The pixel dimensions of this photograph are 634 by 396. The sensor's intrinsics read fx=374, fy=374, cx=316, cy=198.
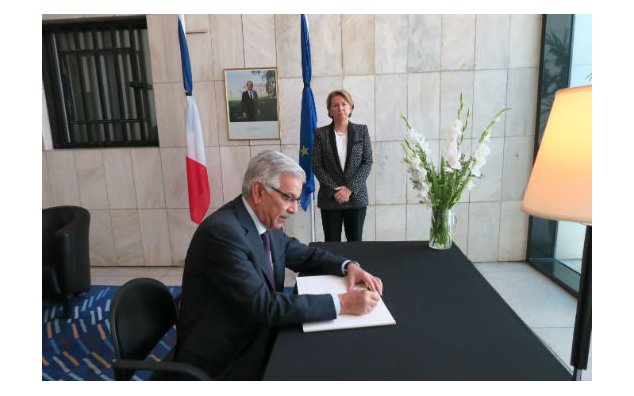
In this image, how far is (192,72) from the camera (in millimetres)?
3756

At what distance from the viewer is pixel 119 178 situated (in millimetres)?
4070

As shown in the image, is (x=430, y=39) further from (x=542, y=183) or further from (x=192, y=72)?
(x=542, y=183)

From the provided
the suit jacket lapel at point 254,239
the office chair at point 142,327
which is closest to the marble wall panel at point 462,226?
the suit jacket lapel at point 254,239

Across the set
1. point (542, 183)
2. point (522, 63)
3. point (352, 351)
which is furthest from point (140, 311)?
point (522, 63)

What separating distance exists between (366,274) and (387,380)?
1.81ft

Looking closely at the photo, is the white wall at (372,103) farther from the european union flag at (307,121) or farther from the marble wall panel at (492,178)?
the european union flag at (307,121)

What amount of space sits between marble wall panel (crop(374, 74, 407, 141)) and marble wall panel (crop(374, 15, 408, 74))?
3.3 inches

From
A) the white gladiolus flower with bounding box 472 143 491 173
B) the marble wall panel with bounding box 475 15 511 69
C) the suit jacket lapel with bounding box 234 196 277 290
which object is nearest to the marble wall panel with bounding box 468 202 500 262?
the marble wall panel with bounding box 475 15 511 69

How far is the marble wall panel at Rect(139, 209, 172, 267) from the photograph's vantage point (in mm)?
4113

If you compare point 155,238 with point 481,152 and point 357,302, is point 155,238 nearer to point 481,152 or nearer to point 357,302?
point 357,302

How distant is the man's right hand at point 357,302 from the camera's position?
4.04ft

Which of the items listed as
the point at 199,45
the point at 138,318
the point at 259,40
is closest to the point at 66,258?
the point at 138,318

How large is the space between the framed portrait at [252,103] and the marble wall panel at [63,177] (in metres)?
1.85

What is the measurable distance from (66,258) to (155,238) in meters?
1.23
